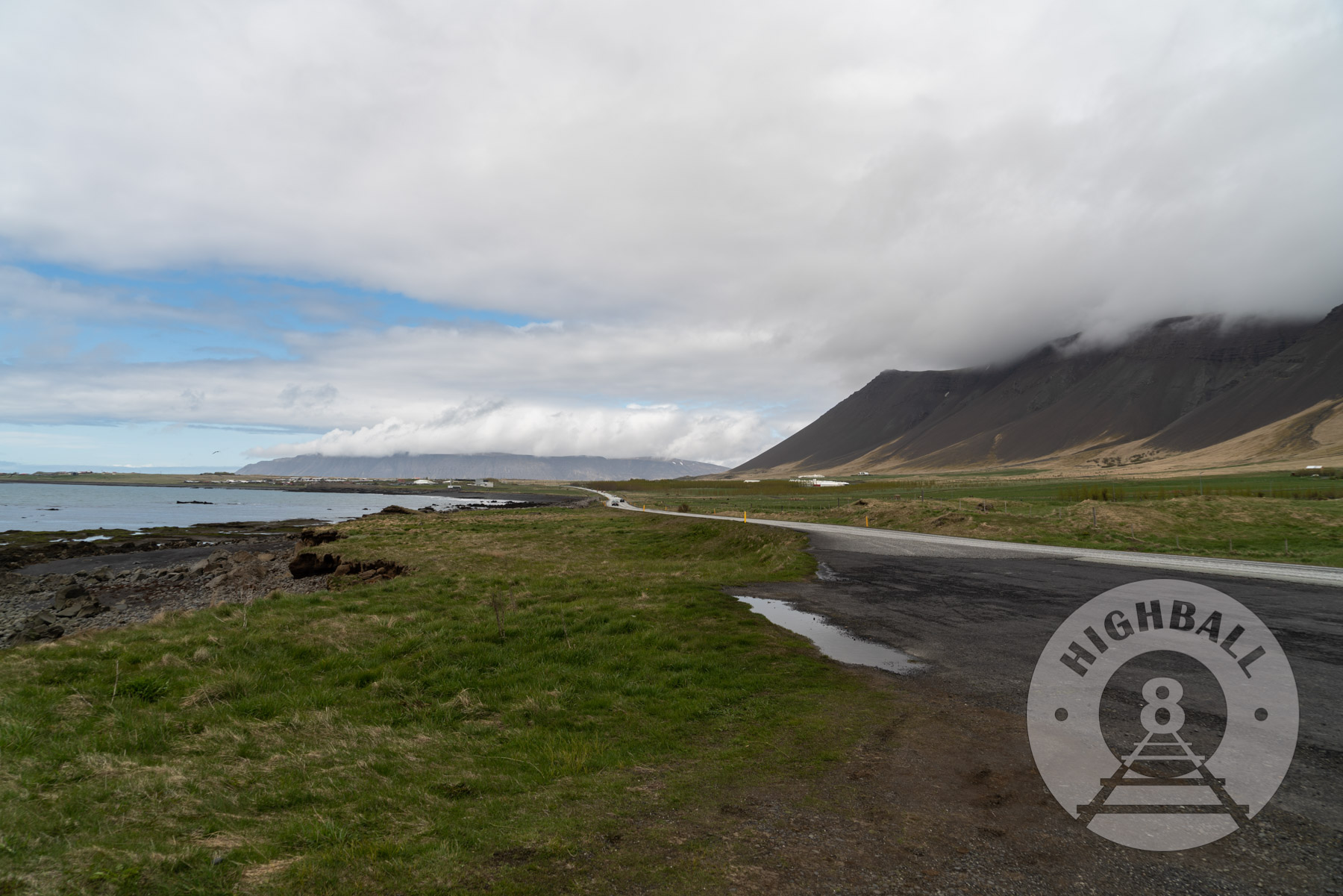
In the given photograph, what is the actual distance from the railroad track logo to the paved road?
256mm

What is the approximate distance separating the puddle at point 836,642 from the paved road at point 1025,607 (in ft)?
1.60

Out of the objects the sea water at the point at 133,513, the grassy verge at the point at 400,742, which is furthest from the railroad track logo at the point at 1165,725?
the sea water at the point at 133,513

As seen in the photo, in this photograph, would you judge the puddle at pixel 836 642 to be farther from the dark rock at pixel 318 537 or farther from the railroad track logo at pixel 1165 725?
the dark rock at pixel 318 537

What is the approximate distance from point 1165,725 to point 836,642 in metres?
7.12

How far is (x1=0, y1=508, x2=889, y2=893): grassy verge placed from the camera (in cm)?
599

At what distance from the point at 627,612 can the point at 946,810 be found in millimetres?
11411

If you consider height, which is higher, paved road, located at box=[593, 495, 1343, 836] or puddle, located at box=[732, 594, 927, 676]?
paved road, located at box=[593, 495, 1343, 836]

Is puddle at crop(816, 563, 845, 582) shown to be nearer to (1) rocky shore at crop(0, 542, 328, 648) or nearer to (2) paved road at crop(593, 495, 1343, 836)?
(2) paved road at crop(593, 495, 1343, 836)

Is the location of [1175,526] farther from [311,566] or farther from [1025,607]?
[311,566]

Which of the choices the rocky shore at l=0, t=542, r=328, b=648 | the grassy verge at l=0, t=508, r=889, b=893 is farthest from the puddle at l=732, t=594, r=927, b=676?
the rocky shore at l=0, t=542, r=328, b=648

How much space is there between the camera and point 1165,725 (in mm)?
8945

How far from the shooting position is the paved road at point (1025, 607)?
29.9 feet

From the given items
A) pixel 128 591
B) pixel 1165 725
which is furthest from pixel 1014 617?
pixel 128 591

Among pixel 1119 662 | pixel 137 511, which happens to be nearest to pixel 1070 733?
pixel 1119 662
